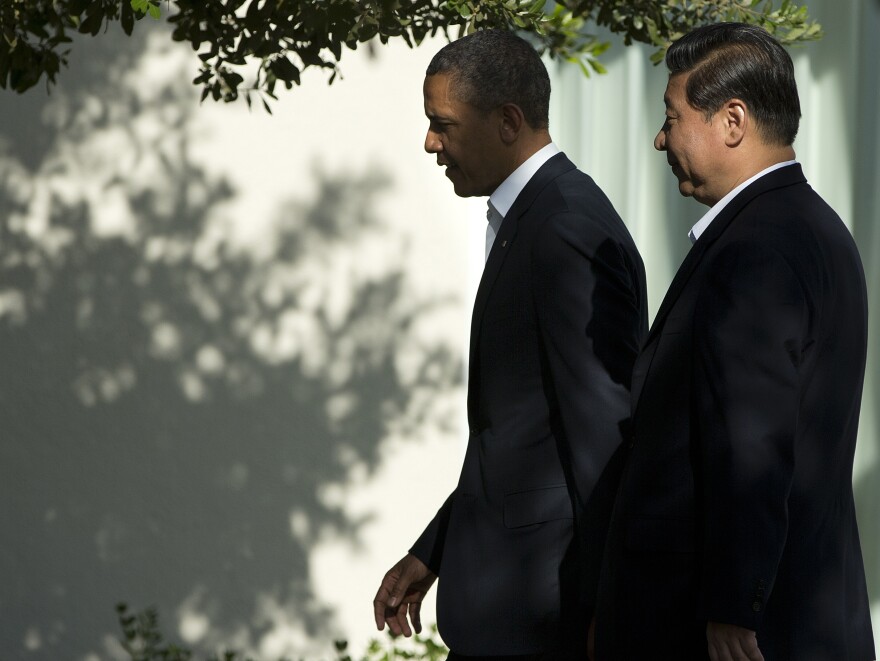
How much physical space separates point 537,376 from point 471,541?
40 centimetres

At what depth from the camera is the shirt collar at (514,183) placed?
2707 millimetres

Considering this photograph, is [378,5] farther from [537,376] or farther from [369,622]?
[369,622]

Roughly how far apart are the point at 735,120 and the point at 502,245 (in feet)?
2.32

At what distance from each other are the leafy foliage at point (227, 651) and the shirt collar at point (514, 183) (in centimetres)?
278

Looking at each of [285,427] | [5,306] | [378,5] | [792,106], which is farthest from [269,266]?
[792,106]

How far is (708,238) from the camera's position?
2.10 metres

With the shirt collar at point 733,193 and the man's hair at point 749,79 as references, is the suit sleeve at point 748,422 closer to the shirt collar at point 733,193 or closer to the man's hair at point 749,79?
the shirt collar at point 733,193

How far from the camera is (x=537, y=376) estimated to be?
254 cm

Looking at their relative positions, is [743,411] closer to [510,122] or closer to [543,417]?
[543,417]

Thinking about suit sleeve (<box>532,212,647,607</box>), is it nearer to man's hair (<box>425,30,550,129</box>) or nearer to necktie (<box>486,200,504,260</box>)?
necktie (<box>486,200,504,260</box>)

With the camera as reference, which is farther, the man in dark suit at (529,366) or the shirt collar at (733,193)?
the man in dark suit at (529,366)

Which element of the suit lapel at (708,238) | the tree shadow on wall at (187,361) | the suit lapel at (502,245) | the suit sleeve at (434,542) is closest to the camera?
the suit lapel at (708,238)

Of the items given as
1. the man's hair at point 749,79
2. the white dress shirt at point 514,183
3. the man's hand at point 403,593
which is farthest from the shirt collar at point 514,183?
the man's hand at point 403,593

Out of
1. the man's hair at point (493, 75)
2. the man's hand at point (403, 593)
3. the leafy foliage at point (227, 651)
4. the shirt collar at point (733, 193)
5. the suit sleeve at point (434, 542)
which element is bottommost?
the leafy foliage at point (227, 651)
